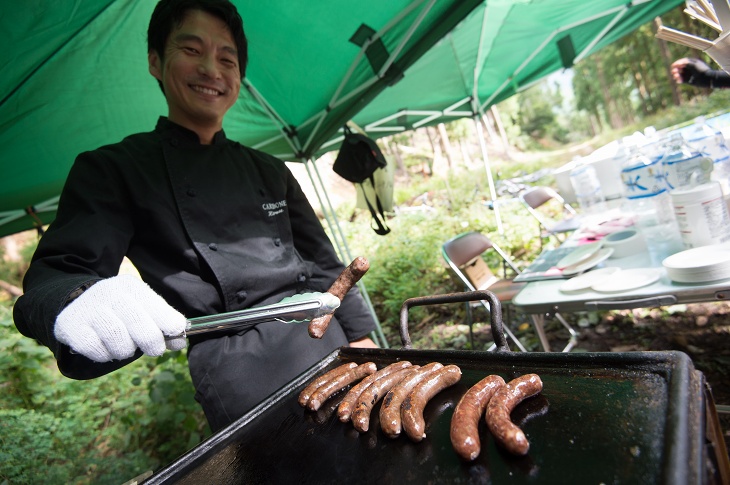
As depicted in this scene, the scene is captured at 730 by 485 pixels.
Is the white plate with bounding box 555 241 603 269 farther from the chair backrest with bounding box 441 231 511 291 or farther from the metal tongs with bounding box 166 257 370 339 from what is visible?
the metal tongs with bounding box 166 257 370 339

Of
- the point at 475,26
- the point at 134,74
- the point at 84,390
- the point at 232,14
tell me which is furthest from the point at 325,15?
the point at 84,390

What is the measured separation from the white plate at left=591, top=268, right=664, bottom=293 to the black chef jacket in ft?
4.19

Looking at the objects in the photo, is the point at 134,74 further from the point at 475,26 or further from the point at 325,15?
the point at 475,26

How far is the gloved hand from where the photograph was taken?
37.1 inches

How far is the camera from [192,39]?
6.02ft

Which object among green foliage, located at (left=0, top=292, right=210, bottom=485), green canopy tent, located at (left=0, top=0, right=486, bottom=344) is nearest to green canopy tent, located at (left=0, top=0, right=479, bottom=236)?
green canopy tent, located at (left=0, top=0, right=486, bottom=344)

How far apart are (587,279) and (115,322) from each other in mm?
2188

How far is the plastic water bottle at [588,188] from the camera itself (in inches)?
133

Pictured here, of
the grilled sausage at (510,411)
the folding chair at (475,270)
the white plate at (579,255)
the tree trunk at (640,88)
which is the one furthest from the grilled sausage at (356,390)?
the tree trunk at (640,88)

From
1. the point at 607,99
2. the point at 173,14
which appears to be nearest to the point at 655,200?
the point at 173,14

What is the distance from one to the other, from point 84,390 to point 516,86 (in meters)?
7.37

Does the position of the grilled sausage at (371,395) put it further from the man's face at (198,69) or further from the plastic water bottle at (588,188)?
the plastic water bottle at (588,188)

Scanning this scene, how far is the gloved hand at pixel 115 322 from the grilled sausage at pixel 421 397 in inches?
28.6

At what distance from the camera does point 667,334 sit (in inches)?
144
